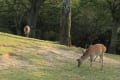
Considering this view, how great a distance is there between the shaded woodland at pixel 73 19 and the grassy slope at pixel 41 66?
73.3 ft

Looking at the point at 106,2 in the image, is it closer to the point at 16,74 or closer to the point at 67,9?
the point at 67,9

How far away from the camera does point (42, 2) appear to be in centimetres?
4950

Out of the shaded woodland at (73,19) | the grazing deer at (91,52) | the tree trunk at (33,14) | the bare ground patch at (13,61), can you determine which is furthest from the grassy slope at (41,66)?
the tree trunk at (33,14)

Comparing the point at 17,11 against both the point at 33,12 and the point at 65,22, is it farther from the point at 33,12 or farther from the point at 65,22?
the point at 65,22

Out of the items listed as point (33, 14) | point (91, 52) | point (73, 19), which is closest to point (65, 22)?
point (91, 52)

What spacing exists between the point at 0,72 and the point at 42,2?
36.4 meters

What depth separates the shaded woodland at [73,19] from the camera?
44.8m

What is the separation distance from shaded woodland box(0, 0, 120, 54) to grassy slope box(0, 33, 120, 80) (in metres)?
22.3

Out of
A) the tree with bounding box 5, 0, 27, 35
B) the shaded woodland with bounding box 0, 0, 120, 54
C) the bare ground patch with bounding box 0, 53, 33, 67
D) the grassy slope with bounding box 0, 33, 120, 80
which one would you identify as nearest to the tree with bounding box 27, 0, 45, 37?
the shaded woodland with bounding box 0, 0, 120, 54

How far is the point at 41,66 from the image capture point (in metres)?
15.7

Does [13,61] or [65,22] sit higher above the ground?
[65,22]

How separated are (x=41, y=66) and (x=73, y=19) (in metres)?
36.9

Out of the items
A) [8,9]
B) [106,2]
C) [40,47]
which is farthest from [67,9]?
[8,9]

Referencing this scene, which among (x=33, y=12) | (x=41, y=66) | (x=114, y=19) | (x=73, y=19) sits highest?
(x=41, y=66)
